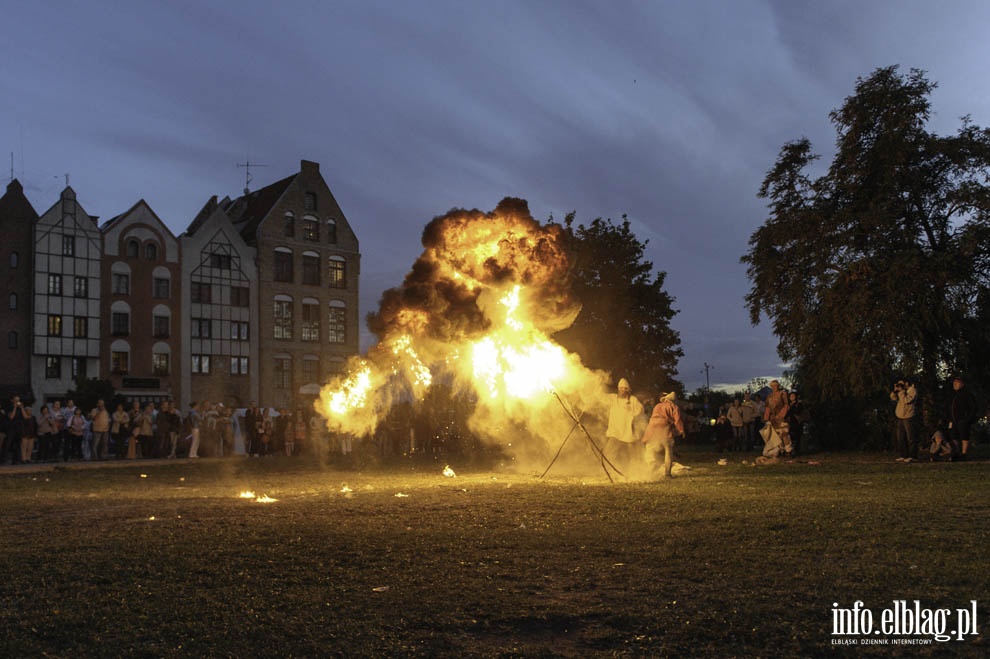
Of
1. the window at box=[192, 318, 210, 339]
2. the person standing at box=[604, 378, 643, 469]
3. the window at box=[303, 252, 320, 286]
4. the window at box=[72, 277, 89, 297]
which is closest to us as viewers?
the person standing at box=[604, 378, 643, 469]

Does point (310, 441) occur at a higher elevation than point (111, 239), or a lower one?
lower

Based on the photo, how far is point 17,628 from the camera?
20.1 ft

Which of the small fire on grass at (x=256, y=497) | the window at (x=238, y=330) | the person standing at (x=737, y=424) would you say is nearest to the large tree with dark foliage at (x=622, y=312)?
the person standing at (x=737, y=424)

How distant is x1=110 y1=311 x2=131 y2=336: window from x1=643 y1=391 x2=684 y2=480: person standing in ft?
154

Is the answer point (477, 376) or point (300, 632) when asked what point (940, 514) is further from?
point (477, 376)

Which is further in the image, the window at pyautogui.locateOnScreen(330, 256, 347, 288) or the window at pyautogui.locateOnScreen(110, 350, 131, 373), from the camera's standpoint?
the window at pyautogui.locateOnScreen(330, 256, 347, 288)

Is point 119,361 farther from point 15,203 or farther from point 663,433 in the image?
point 663,433

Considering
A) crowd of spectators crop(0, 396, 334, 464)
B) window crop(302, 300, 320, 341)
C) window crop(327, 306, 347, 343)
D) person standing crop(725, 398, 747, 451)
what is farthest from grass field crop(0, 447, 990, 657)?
window crop(327, 306, 347, 343)

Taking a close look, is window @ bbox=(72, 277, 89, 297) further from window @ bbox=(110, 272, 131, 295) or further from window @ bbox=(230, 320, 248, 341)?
window @ bbox=(230, 320, 248, 341)

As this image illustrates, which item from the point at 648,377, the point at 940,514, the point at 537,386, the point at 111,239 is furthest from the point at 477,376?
the point at 111,239

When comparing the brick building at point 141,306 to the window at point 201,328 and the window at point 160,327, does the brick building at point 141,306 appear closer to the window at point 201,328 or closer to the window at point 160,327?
the window at point 160,327

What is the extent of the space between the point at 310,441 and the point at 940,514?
25179 mm

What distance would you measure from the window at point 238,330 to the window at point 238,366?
1450 mm

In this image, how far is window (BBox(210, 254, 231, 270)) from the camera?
5997cm
